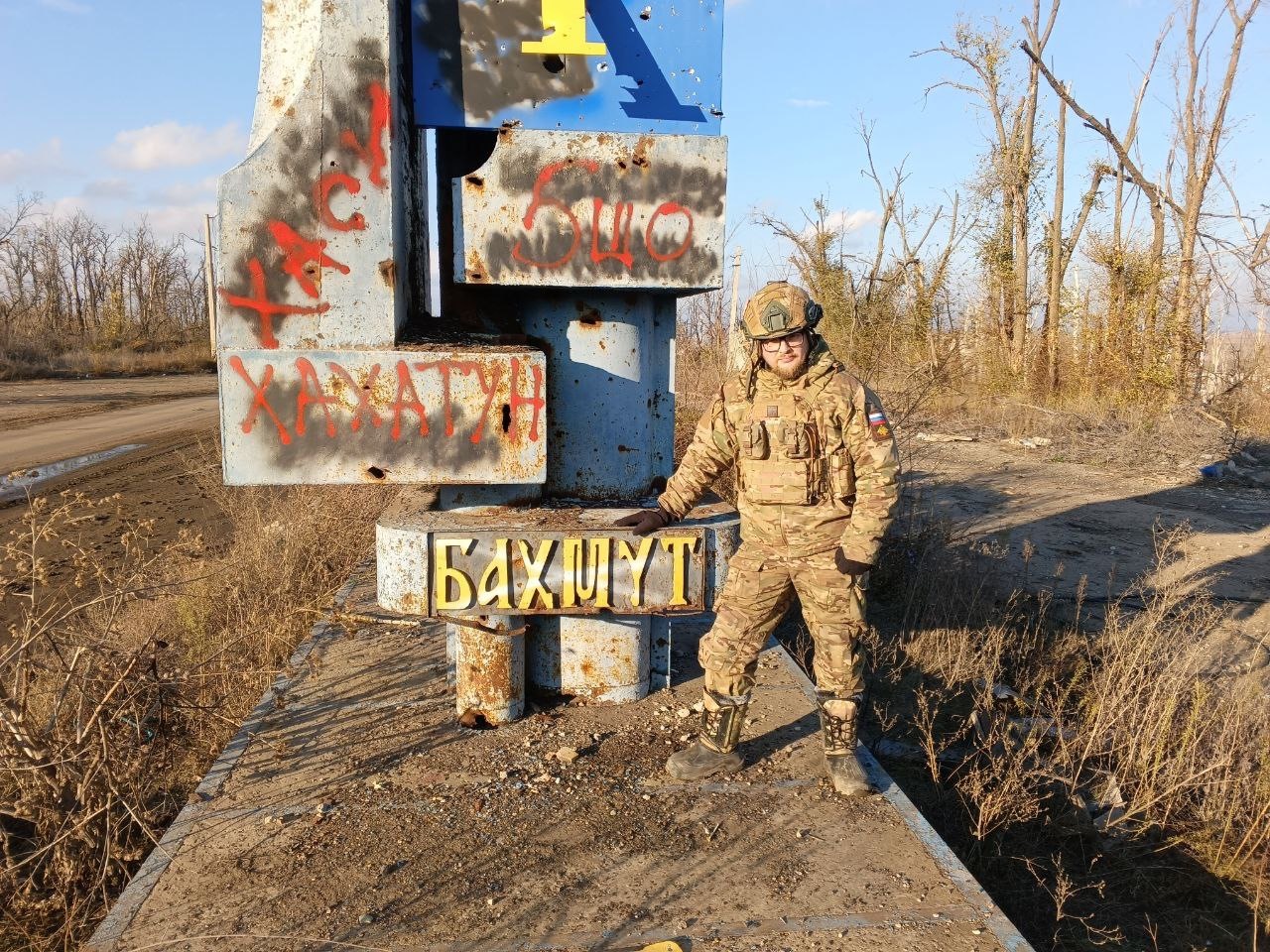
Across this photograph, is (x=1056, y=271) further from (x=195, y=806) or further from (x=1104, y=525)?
(x=195, y=806)

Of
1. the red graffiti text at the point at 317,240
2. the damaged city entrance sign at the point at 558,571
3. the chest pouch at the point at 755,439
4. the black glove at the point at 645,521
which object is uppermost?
the red graffiti text at the point at 317,240

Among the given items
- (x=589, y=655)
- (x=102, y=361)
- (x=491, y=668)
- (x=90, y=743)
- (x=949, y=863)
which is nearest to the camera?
(x=949, y=863)

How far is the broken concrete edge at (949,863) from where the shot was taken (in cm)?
215

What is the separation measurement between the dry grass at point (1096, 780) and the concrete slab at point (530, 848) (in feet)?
1.63

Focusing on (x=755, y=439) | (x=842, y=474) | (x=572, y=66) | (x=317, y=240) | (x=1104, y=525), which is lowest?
(x=1104, y=525)

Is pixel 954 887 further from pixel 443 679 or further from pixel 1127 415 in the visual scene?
pixel 1127 415

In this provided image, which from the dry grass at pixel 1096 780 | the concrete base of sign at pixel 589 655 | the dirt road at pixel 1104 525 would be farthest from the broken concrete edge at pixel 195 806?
the dirt road at pixel 1104 525

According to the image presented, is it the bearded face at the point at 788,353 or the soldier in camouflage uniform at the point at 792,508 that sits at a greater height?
the bearded face at the point at 788,353

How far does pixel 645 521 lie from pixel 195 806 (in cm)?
166

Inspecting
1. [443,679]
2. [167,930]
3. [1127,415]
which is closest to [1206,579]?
[443,679]

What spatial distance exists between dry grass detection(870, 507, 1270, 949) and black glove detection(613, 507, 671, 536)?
1.19 m

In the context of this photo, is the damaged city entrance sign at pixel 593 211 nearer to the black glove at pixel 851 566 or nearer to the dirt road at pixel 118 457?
the black glove at pixel 851 566

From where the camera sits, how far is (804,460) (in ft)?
9.87

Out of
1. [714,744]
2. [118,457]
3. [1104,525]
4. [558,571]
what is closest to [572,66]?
[558,571]
